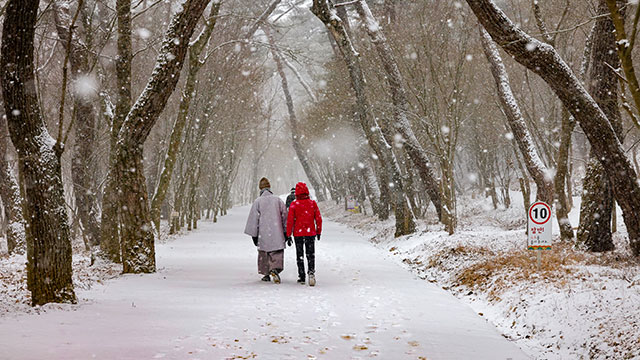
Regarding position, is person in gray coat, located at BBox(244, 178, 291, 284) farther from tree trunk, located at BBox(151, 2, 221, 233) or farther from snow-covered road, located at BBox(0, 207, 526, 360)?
tree trunk, located at BBox(151, 2, 221, 233)

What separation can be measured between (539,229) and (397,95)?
10.6 metres

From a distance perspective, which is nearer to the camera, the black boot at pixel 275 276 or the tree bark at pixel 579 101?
the tree bark at pixel 579 101

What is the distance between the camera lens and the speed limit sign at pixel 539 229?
902cm

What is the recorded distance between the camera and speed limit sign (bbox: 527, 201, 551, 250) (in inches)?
355

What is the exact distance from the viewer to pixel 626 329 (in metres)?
5.54

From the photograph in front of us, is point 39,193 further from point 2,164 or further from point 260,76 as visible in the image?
point 260,76

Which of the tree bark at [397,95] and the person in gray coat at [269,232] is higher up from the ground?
the tree bark at [397,95]

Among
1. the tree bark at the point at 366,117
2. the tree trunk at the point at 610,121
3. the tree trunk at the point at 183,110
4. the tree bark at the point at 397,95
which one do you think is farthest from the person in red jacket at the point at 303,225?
the tree bark at the point at 397,95

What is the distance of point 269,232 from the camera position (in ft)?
34.0

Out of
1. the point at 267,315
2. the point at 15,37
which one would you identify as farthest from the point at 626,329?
the point at 15,37

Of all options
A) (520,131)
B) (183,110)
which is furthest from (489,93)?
(183,110)

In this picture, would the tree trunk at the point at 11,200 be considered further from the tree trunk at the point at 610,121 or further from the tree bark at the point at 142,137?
the tree trunk at the point at 610,121

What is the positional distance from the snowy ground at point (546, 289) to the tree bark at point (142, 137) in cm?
587

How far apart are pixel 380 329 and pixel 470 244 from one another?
22.7 feet
